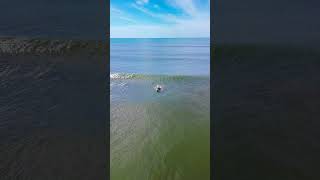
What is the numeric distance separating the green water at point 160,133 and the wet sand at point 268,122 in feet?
1.24

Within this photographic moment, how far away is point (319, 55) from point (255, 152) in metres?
8.73

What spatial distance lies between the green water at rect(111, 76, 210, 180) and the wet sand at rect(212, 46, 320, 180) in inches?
14.9

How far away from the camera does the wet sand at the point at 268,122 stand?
15.0ft

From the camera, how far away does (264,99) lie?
24.9ft

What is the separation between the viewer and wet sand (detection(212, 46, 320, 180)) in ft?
15.0

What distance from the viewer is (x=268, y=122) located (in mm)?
6180
